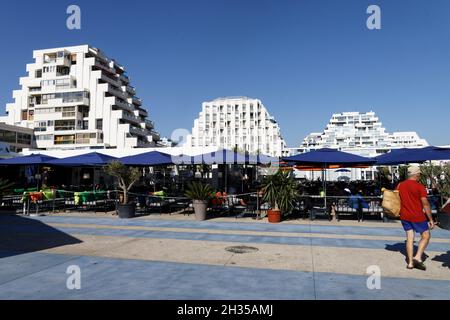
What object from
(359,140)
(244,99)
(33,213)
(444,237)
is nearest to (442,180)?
(444,237)

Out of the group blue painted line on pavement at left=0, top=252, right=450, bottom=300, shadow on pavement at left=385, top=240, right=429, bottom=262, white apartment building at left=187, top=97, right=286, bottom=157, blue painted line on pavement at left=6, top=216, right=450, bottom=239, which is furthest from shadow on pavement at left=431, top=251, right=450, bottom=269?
white apartment building at left=187, top=97, right=286, bottom=157

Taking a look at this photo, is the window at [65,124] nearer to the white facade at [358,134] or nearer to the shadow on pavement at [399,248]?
the shadow on pavement at [399,248]

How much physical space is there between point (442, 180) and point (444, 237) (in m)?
4.20

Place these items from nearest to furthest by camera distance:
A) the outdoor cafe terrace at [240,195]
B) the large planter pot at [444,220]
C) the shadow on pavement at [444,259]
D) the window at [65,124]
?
the shadow on pavement at [444,259], the large planter pot at [444,220], the outdoor cafe terrace at [240,195], the window at [65,124]

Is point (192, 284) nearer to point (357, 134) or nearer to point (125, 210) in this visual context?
point (125, 210)

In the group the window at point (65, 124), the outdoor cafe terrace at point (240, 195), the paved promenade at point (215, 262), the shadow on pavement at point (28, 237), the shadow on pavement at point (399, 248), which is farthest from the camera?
the window at point (65, 124)

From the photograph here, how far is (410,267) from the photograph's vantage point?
6020mm

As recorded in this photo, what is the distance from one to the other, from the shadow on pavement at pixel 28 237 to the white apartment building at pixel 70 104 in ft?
179

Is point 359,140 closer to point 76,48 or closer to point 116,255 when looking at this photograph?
point 76,48

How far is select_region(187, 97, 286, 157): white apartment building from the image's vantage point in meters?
127

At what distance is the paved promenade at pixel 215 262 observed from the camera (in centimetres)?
487

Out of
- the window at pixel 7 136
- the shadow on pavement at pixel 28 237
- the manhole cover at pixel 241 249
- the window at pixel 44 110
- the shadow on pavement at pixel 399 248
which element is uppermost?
the window at pixel 44 110

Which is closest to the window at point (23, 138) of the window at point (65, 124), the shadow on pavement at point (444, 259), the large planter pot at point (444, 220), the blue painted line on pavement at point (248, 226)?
the window at point (65, 124)
